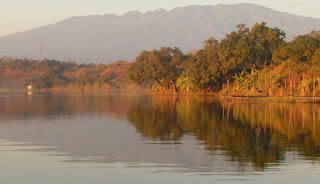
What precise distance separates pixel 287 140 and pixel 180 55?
66662mm

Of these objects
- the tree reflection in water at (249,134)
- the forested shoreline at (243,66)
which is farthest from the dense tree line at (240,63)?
the tree reflection in water at (249,134)

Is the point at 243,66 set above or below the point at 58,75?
below

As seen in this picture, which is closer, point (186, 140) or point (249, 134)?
point (186, 140)

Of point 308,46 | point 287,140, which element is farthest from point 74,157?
point 308,46

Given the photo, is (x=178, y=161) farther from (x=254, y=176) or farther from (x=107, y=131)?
(x=107, y=131)

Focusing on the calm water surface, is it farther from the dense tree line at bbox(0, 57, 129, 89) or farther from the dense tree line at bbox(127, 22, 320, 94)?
the dense tree line at bbox(0, 57, 129, 89)

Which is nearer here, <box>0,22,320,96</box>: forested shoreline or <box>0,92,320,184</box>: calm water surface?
<box>0,92,320,184</box>: calm water surface

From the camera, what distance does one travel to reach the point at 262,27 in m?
68.8

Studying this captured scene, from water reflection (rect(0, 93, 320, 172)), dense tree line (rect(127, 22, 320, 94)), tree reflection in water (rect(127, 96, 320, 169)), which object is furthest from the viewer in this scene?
dense tree line (rect(127, 22, 320, 94))

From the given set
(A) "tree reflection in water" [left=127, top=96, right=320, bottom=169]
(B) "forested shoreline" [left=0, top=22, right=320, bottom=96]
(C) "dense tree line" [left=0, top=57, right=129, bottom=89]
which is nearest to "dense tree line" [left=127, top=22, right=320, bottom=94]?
(B) "forested shoreline" [left=0, top=22, right=320, bottom=96]

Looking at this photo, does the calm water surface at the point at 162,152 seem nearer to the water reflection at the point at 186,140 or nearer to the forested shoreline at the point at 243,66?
the water reflection at the point at 186,140

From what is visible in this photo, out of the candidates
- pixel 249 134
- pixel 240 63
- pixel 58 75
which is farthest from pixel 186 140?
pixel 58 75

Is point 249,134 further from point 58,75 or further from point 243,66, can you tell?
point 58,75

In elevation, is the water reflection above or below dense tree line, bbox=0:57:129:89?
below
